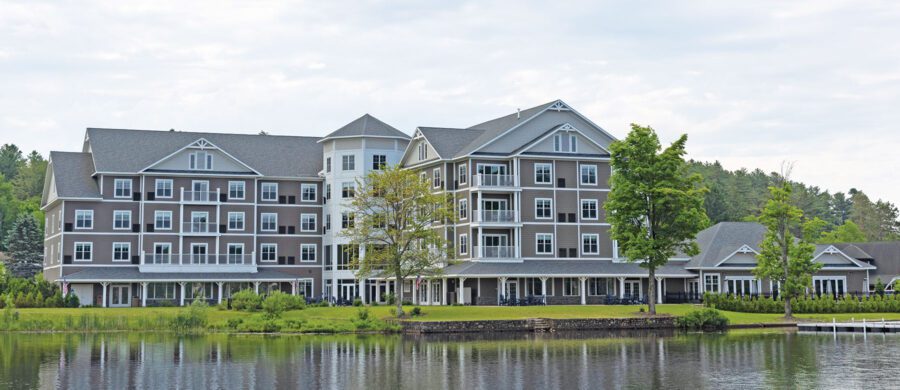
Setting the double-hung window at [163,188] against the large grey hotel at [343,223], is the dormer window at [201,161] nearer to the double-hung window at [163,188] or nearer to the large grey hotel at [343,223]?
the large grey hotel at [343,223]

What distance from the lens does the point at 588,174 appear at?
78.8m

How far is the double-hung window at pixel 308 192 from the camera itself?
89.4 m

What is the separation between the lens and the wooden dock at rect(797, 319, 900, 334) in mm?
61469

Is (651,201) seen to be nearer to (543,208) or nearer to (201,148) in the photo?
(543,208)

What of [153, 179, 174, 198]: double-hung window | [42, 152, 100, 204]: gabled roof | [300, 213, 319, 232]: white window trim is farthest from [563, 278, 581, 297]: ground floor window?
[42, 152, 100, 204]: gabled roof

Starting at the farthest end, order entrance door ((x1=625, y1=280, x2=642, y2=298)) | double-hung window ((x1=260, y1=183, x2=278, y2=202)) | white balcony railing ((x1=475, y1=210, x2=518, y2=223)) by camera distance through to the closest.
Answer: double-hung window ((x1=260, y1=183, x2=278, y2=202)) < entrance door ((x1=625, y1=280, x2=642, y2=298)) < white balcony railing ((x1=475, y1=210, x2=518, y2=223))

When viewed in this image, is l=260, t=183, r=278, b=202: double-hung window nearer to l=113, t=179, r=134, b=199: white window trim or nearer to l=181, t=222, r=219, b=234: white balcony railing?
l=181, t=222, r=219, b=234: white balcony railing

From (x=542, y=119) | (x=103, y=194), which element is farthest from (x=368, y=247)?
(x=103, y=194)

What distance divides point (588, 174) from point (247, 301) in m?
26.8

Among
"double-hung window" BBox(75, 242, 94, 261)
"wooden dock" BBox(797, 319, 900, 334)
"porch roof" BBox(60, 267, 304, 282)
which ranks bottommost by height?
"wooden dock" BBox(797, 319, 900, 334)

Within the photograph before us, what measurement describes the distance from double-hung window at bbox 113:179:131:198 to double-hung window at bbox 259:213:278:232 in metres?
11.0

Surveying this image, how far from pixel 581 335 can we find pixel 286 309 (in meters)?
20.6

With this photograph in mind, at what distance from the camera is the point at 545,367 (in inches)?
1639

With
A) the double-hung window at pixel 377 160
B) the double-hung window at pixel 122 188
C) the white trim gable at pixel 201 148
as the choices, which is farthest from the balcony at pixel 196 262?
the double-hung window at pixel 377 160
